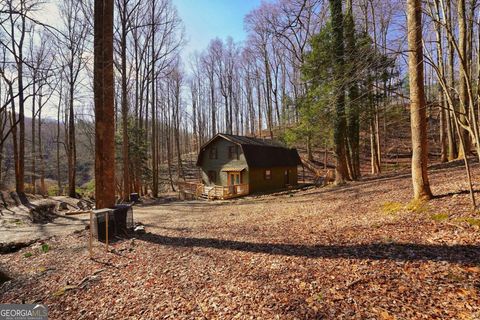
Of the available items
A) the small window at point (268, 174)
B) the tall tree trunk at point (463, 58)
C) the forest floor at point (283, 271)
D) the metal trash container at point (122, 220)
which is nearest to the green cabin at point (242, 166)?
the small window at point (268, 174)

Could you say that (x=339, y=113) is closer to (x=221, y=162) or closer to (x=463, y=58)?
(x=463, y=58)

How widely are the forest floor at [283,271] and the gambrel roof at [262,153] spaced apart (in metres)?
13.3

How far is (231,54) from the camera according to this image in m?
36.0

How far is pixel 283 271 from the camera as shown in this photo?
379 cm

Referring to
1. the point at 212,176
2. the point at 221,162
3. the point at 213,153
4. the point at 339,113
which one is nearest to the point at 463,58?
the point at 339,113

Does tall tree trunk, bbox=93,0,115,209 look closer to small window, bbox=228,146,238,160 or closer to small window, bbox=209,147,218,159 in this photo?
small window, bbox=228,146,238,160

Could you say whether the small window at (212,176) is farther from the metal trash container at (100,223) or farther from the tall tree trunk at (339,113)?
the metal trash container at (100,223)

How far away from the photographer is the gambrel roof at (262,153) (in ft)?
64.1

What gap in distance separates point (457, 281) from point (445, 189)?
449cm

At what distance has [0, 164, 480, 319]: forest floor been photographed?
2859mm

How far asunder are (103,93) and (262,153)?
1566 centimetres

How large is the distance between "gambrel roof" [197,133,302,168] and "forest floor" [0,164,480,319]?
1326 centimetres

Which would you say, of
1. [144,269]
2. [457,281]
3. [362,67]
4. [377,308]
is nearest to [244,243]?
[144,269]

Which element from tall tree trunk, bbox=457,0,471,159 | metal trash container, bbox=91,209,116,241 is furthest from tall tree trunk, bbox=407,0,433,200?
metal trash container, bbox=91,209,116,241
